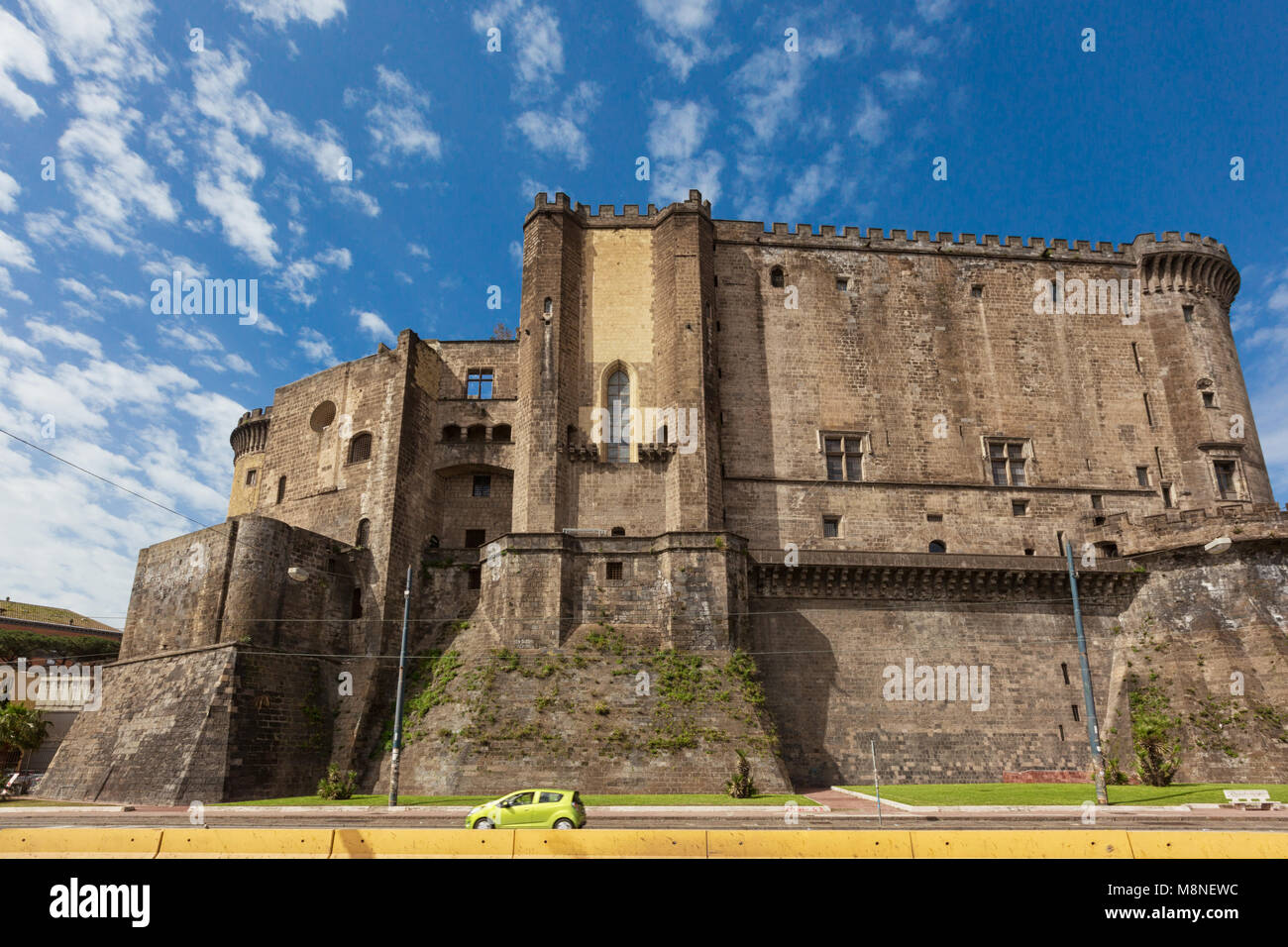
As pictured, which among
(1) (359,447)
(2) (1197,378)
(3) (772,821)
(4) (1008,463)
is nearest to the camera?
(3) (772,821)

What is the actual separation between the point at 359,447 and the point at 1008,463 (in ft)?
104

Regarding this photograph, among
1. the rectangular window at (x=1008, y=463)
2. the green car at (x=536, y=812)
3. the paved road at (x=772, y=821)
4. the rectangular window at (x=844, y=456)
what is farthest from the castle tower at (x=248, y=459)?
the rectangular window at (x=1008, y=463)

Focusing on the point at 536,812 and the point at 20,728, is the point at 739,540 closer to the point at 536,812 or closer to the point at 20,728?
the point at 536,812

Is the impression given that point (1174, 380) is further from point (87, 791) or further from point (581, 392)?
point (87, 791)

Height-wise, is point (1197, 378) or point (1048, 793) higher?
point (1197, 378)

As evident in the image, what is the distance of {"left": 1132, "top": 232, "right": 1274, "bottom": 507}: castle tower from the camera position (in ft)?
134

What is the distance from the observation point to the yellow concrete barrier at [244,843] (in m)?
6.08

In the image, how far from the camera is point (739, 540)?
111ft

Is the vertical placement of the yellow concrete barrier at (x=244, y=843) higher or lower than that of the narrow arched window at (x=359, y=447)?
lower

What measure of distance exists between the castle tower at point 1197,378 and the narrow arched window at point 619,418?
26797 mm

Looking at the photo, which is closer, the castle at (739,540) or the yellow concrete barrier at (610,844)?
the yellow concrete barrier at (610,844)

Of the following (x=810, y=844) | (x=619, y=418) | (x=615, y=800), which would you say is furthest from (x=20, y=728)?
(x=810, y=844)

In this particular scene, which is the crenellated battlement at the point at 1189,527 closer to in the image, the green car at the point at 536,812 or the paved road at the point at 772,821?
the paved road at the point at 772,821

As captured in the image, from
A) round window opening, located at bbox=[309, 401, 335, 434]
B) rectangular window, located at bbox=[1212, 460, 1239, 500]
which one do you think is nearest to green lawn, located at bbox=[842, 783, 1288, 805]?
rectangular window, located at bbox=[1212, 460, 1239, 500]
